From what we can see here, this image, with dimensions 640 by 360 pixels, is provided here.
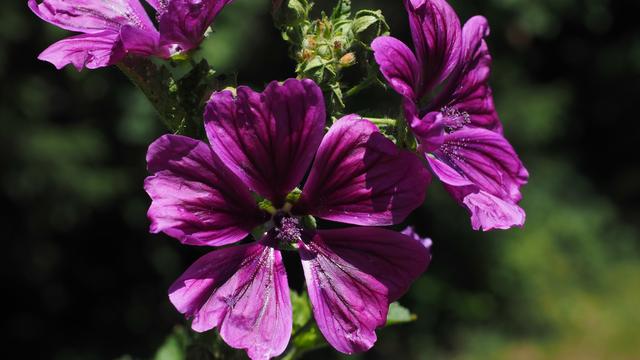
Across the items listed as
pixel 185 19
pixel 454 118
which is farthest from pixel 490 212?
pixel 185 19

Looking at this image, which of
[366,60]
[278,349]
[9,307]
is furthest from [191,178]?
[9,307]

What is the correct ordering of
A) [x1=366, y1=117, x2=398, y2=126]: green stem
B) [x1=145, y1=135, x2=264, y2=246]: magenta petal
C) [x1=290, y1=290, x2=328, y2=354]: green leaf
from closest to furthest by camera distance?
[x1=145, y1=135, x2=264, y2=246]: magenta petal, [x1=366, y1=117, x2=398, y2=126]: green stem, [x1=290, y1=290, x2=328, y2=354]: green leaf

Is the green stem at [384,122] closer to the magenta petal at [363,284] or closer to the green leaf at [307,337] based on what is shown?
the magenta petal at [363,284]

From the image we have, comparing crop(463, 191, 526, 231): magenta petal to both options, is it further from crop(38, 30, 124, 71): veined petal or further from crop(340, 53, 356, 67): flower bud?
crop(38, 30, 124, 71): veined petal

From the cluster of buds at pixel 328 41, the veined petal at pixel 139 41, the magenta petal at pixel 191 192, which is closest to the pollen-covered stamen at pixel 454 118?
the cluster of buds at pixel 328 41

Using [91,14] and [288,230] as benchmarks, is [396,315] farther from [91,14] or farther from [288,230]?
[91,14]

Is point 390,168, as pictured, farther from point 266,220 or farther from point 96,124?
point 96,124

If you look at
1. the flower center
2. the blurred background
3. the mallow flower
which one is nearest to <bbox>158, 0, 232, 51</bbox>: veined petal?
the mallow flower
